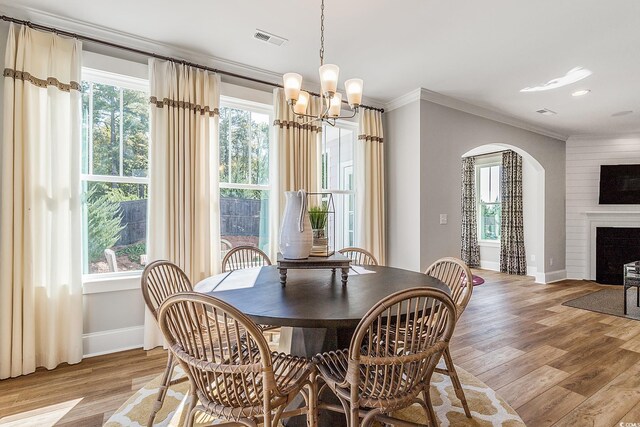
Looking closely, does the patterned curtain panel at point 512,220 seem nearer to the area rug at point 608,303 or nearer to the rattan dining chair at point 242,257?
the area rug at point 608,303

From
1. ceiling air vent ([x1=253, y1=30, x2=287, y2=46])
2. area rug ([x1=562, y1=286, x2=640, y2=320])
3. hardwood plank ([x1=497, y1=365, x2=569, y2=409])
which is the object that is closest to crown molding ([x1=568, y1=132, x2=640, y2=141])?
area rug ([x1=562, y1=286, x2=640, y2=320])

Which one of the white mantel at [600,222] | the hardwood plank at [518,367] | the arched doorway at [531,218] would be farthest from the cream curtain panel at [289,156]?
the white mantel at [600,222]

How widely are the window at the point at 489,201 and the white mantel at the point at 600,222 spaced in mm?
1571

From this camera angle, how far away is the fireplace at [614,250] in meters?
5.86

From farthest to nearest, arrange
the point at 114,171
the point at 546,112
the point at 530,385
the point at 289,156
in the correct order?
the point at 546,112 → the point at 289,156 → the point at 114,171 → the point at 530,385

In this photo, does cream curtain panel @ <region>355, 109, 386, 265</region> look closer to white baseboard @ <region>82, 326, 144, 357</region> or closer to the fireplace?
white baseboard @ <region>82, 326, 144, 357</region>

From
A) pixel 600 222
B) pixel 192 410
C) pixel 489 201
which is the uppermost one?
pixel 489 201

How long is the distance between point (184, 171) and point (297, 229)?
1.68m

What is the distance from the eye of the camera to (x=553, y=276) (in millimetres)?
6094

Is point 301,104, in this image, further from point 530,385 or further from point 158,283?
point 530,385

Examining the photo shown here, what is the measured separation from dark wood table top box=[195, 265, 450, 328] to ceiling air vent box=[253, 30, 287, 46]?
79.7 inches

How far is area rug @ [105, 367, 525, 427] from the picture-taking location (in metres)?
1.92

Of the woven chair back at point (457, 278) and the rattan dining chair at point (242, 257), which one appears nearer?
the woven chair back at point (457, 278)

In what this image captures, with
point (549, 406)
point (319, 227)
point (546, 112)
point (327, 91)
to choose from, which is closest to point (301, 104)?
point (327, 91)
